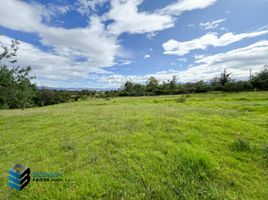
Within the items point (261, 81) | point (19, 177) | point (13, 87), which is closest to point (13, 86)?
point (13, 87)

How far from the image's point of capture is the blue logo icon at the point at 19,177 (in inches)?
135

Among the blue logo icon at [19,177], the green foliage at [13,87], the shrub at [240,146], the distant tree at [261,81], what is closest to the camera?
the blue logo icon at [19,177]

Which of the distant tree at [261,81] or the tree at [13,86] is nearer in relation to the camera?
the tree at [13,86]

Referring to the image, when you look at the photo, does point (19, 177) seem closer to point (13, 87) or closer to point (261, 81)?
point (13, 87)

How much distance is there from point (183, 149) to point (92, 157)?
298 centimetres

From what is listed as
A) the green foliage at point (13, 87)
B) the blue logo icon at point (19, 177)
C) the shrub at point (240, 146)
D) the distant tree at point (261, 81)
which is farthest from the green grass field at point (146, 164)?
the distant tree at point (261, 81)

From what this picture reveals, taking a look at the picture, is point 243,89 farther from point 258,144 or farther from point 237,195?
point 237,195

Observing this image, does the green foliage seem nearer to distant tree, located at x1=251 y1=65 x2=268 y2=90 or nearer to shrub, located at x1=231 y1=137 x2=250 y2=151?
shrub, located at x1=231 y1=137 x2=250 y2=151

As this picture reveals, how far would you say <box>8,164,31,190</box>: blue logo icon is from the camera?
135 inches

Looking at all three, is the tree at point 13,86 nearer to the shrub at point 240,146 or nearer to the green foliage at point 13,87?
the green foliage at point 13,87

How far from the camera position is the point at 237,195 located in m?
3.33

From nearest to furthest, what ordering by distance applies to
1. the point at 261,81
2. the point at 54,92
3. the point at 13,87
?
the point at 13,87 → the point at 261,81 → the point at 54,92

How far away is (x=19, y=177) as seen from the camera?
354 cm

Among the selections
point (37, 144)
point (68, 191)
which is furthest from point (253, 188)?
point (37, 144)
